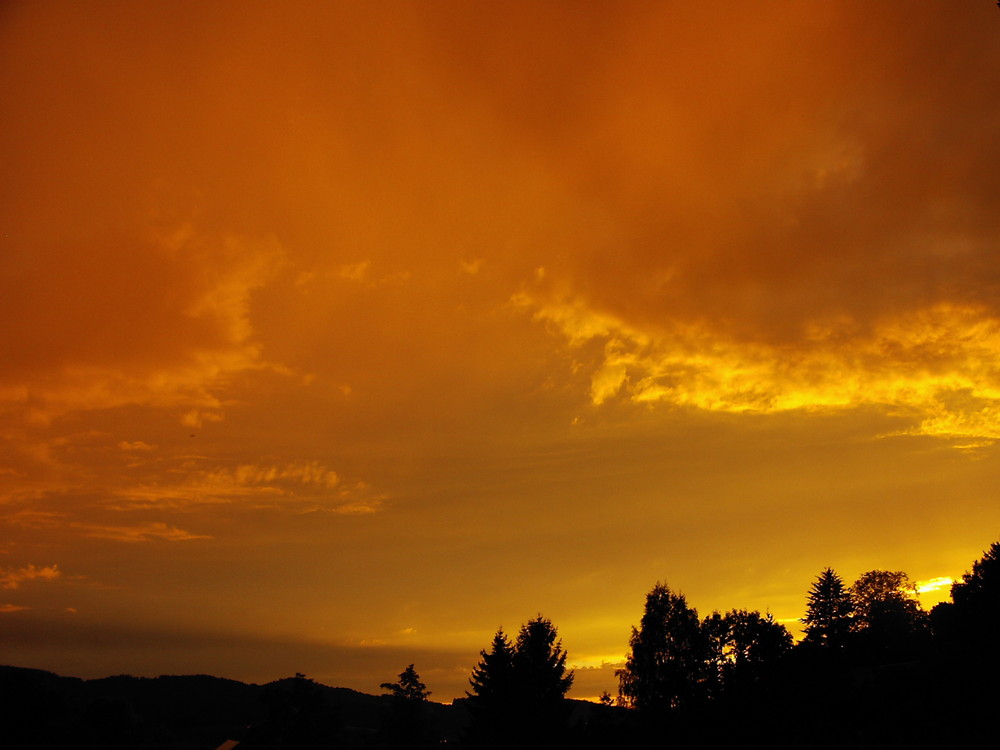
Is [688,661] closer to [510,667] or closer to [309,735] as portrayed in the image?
[510,667]

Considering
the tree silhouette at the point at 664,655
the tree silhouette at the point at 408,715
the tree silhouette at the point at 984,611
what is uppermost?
the tree silhouette at the point at 984,611

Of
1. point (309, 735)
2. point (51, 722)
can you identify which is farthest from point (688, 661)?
point (51, 722)

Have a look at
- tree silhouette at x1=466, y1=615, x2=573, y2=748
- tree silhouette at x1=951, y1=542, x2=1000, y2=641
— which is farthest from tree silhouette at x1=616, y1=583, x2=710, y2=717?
tree silhouette at x1=951, y1=542, x2=1000, y2=641

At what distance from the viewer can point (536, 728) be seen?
4706 cm

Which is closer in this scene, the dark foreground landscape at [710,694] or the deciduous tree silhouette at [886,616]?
the dark foreground landscape at [710,694]

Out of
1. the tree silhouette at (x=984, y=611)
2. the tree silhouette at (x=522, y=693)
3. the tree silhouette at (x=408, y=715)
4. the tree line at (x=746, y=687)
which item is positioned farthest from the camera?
the tree silhouette at (x=408, y=715)

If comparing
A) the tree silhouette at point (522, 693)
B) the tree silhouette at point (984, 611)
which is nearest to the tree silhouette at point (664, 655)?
the tree silhouette at point (522, 693)

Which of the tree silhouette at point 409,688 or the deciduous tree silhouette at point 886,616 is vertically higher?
the deciduous tree silhouette at point 886,616

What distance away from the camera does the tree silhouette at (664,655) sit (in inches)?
2530

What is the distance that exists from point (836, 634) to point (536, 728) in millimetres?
63758

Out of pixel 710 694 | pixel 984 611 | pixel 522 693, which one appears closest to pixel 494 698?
pixel 522 693

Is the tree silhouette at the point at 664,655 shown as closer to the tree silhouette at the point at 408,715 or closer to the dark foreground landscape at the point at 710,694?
the dark foreground landscape at the point at 710,694

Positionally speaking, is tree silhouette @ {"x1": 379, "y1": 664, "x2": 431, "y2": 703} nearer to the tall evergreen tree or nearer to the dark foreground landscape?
the dark foreground landscape

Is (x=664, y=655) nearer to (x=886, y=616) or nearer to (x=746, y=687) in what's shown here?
(x=746, y=687)
